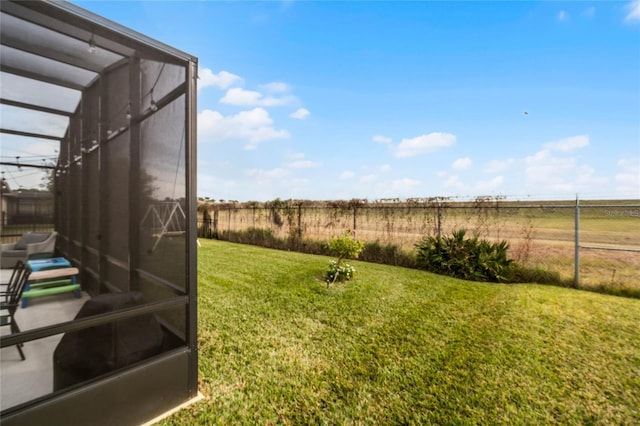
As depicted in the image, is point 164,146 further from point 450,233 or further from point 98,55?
point 450,233

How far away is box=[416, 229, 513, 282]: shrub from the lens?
537 cm

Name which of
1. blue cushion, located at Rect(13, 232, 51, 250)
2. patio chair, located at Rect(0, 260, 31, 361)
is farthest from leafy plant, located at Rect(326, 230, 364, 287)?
blue cushion, located at Rect(13, 232, 51, 250)

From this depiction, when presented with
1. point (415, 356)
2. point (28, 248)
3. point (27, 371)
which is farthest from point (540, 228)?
point (28, 248)

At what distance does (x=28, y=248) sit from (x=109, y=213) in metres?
1.61

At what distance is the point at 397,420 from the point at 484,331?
76.0 inches

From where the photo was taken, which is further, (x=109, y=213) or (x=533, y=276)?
(x=533, y=276)

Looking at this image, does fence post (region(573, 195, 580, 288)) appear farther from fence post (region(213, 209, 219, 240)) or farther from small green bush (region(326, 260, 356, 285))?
fence post (region(213, 209, 219, 240))

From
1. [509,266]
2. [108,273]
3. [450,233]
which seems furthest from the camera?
[450,233]

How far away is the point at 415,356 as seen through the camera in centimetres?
264

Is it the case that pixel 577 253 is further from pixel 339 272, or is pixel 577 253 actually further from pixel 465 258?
pixel 339 272

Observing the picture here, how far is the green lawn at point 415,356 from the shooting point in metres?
1.93

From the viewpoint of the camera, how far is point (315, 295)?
432 cm

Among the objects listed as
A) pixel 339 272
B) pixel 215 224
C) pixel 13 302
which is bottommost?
pixel 339 272

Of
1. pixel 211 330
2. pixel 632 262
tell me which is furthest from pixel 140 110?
pixel 632 262
